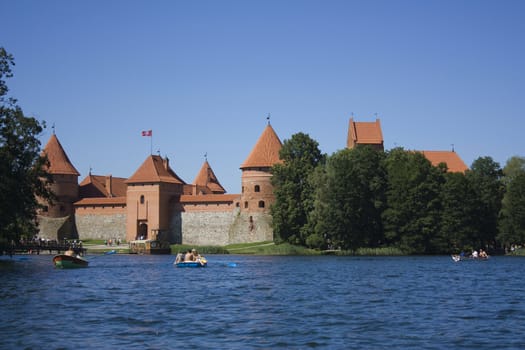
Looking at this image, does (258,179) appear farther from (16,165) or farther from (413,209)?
(16,165)

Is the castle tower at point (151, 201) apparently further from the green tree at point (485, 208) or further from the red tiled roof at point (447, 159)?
the green tree at point (485, 208)

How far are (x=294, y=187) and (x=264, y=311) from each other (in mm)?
43029

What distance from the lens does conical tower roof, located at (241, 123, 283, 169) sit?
7369 centimetres

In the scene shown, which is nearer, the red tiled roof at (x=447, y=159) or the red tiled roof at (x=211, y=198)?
the red tiled roof at (x=211, y=198)

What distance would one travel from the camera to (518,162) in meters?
76.6

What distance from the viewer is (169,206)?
266 ft

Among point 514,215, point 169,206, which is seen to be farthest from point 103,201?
point 514,215

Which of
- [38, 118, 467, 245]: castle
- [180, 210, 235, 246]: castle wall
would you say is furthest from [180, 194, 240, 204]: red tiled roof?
[180, 210, 235, 246]: castle wall

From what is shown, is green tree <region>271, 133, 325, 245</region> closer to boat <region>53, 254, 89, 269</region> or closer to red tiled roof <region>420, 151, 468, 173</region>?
boat <region>53, 254, 89, 269</region>

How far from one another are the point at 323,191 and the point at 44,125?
996 inches

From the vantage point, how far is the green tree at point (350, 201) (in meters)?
59.8

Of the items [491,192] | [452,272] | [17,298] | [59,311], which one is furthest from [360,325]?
[491,192]

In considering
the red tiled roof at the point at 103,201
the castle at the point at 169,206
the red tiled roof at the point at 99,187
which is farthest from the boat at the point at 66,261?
the red tiled roof at the point at 99,187

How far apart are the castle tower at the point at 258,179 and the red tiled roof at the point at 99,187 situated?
21.4 metres
